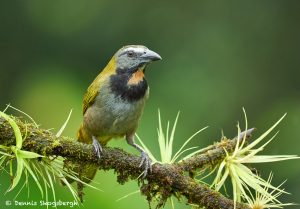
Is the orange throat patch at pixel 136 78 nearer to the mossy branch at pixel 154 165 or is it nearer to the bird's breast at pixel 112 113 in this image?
the bird's breast at pixel 112 113

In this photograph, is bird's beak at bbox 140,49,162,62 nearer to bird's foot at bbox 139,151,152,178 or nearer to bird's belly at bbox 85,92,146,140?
bird's belly at bbox 85,92,146,140

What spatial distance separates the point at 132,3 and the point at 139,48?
7.98m

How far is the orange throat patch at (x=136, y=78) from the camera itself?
247 inches

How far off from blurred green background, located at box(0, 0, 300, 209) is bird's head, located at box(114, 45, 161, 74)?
3810 mm

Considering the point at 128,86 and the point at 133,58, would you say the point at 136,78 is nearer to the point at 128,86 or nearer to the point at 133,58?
the point at 128,86

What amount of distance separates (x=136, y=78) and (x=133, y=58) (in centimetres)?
24

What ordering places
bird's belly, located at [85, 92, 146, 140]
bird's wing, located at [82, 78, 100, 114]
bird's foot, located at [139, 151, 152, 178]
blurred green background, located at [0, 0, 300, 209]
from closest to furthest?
bird's foot, located at [139, 151, 152, 178] → bird's belly, located at [85, 92, 146, 140] → bird's wing, located at [82, 78, 100, 114] → blurred green background, located at [0, 0, 300, 209]

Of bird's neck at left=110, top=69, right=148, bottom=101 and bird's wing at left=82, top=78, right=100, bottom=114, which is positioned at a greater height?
bird's neck at left=110, top=69, right=148, bottom=101

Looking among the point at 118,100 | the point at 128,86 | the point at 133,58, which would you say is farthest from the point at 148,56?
the point at 118,100

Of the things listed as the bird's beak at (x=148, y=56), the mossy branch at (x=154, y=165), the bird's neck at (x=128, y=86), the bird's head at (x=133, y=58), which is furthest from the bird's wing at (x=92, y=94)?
the mossy branch at (x=154, y=165)

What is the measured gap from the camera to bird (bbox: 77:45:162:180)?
6.21 metres

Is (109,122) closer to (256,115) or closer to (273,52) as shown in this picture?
(256,115)

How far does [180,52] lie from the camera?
13273 mm

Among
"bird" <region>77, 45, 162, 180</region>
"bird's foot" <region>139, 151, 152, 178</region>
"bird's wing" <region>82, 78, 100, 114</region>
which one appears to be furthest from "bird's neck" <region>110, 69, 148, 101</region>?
"bird's foot" <region>139, 151, 152, 178</region>
